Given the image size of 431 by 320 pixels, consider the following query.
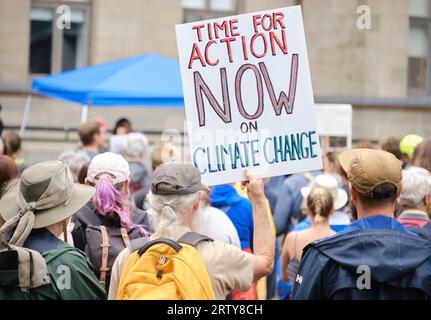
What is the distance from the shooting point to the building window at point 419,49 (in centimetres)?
1869

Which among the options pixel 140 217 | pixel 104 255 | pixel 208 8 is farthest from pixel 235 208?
pixel 208 8

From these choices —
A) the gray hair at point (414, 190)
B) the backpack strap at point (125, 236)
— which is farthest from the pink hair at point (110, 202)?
the gray hair at point (414, 190)

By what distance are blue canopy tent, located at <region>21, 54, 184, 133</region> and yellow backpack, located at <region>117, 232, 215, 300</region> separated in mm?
7527

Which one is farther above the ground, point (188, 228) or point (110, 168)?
point (110, 168)

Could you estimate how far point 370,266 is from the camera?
3680 mm

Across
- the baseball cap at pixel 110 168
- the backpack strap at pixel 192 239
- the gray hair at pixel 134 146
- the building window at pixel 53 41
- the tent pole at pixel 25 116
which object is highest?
the building window at pixel 53 41

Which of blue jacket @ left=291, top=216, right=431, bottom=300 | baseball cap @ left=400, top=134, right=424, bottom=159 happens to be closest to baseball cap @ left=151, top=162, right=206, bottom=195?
blue jacket @ left=291, top=216, right=431, bottom=300

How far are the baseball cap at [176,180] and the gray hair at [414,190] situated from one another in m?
1.89

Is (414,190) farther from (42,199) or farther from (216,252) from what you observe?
(42,199)

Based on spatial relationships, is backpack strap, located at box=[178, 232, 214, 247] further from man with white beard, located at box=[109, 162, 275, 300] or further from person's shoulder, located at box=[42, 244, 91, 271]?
person's shoulder, located at box=[42, 244, 91, 271]

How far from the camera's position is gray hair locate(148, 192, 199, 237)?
3.95 metres

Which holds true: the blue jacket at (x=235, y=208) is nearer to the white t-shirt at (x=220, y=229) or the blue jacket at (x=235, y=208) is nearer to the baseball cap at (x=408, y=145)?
the white t-shirt at (x=220, y=229)

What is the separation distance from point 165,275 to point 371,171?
954 mm

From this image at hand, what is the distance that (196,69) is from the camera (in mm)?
4906
